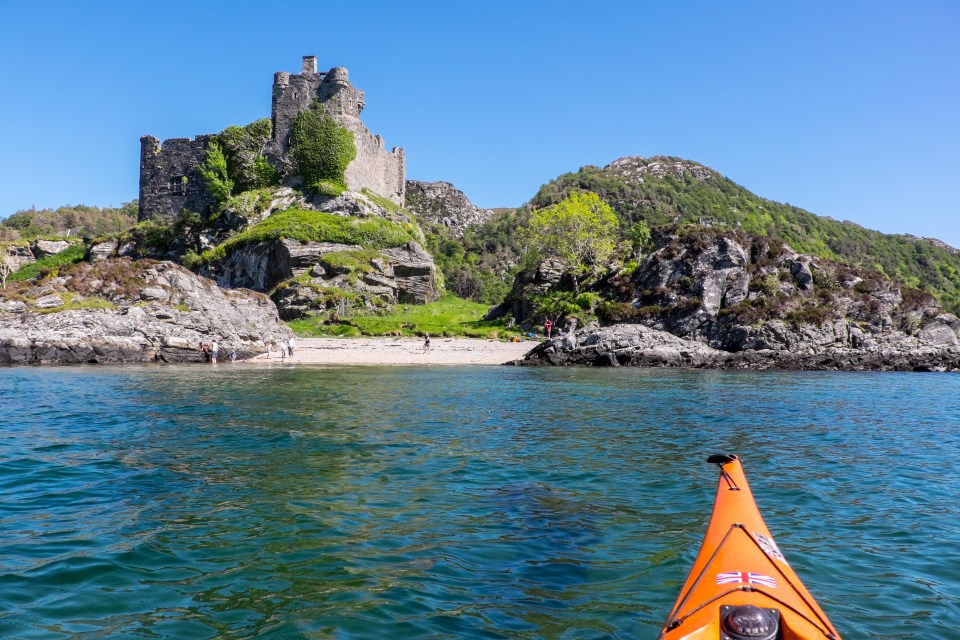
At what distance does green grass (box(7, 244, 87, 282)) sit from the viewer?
160 ft

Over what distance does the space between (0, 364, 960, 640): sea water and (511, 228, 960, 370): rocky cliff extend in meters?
15.7

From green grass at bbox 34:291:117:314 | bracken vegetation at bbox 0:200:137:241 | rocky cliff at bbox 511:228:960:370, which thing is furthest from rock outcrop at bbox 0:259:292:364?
bracken vegetation at bbox 0:200:137:241

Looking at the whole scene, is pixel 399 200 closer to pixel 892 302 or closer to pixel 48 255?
pixel 48 255

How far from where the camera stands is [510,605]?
4.40 meters

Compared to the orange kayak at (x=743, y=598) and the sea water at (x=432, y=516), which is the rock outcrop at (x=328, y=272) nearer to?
the sea water at (x=432, y=516)

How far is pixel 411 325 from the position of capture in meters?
36.6

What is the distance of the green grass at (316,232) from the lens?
42.1m

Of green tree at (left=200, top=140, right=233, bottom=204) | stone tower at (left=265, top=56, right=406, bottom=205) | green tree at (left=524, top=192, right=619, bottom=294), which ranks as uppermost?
stone tower at (left=265, top=56, right=406, bottom=205)

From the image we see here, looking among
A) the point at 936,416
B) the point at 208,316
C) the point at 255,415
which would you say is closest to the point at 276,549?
the point at 255,415

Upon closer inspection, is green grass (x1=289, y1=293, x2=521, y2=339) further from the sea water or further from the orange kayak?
the orange kayak

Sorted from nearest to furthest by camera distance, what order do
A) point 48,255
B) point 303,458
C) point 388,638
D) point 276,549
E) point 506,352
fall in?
point 388,638 → point 276,549 → point 303,458 → point 506,352 → point 48,255

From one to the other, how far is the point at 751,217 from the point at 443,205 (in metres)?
41.7

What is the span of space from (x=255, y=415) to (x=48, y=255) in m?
54.2

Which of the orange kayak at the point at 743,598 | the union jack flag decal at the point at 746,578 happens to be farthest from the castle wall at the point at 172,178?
the union jack flag decal at the point at 746,578
